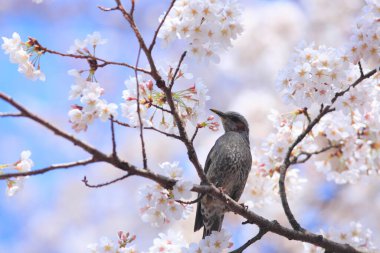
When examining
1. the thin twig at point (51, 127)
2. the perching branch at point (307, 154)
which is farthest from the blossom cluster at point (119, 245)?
the perching branch at point (307, 154)

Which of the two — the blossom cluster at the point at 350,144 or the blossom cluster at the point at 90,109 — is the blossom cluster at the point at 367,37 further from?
the blossom cluster at the point at 90,109

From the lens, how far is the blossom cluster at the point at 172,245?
2.85 meters

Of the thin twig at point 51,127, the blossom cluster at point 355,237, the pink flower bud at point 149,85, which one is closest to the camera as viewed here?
the thin twig at point 51,127

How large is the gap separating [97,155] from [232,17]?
0.93m

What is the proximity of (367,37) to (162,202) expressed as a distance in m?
1.39

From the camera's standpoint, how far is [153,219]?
107 inches

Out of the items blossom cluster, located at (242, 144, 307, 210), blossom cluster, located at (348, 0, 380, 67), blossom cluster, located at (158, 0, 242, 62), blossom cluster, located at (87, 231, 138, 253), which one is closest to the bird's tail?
blossom cluster, located at (242, 144, 307, 210)

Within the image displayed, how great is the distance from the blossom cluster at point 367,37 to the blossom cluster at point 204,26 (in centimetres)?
79

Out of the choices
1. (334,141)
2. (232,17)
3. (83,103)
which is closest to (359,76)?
(334,141)

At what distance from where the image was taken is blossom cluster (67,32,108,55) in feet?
7.69

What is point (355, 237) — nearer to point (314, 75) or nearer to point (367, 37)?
point (314, 75)

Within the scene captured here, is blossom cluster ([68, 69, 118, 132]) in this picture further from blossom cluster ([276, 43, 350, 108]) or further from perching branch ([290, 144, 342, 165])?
perching branch ([290, 144, 342, 165])

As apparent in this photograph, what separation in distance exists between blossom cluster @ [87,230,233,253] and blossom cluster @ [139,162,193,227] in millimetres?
223

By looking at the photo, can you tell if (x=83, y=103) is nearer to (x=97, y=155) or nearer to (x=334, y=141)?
(x=97, y=155)
